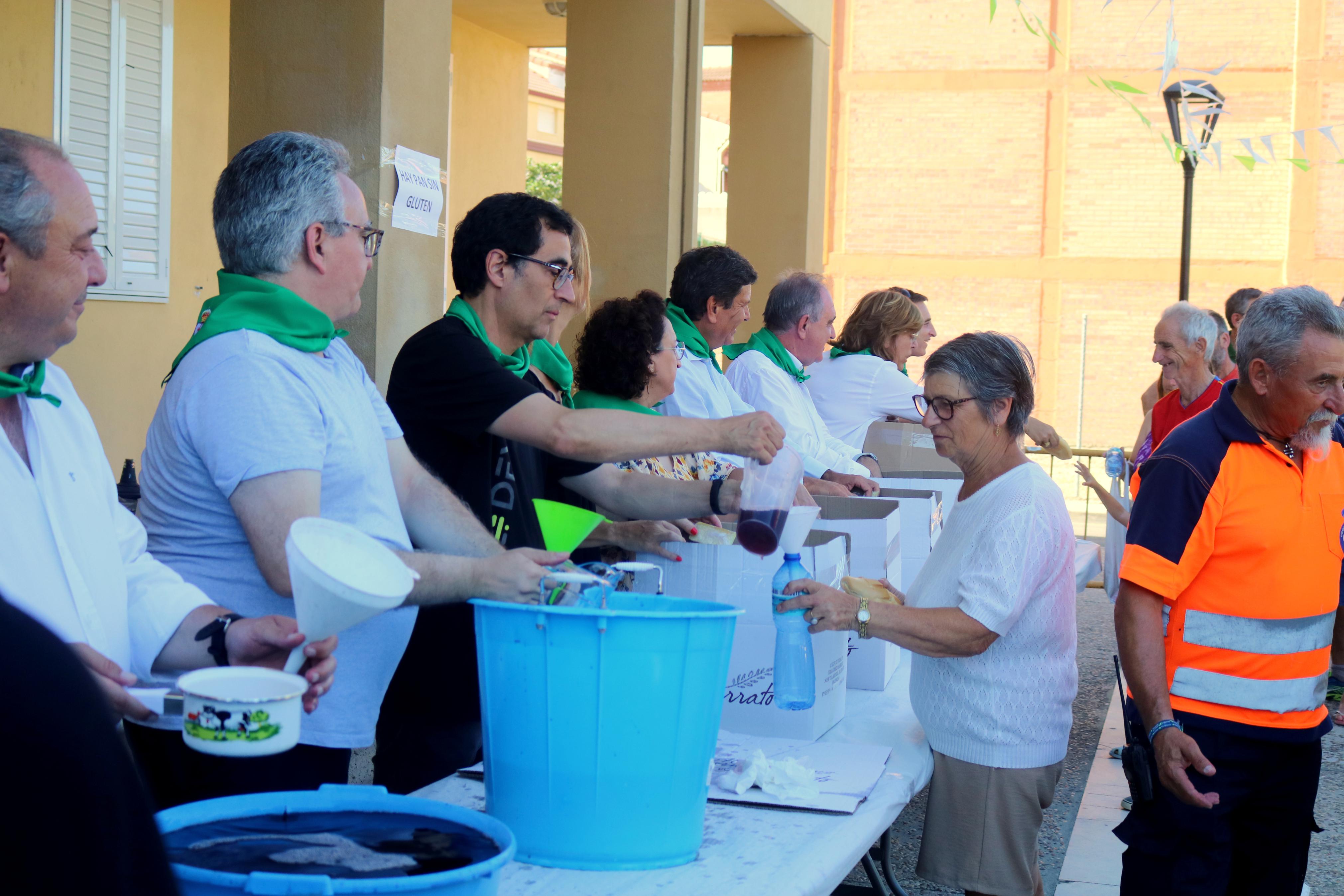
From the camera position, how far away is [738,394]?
16.2 feet

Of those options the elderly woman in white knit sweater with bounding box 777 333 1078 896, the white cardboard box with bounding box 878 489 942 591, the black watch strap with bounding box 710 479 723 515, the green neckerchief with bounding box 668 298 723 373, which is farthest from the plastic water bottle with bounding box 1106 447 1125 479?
the black watch strap with bounding box 710 479 723 515

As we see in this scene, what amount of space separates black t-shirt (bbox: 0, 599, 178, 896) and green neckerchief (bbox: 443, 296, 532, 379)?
1893 mm

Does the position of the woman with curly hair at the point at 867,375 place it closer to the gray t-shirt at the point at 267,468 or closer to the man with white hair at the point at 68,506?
the gray t-shirt at the point at 267,468

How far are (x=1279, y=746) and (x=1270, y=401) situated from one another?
2.32ft

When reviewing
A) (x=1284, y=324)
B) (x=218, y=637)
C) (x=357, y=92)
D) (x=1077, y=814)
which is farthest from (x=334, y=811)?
(x=1077, y=814)

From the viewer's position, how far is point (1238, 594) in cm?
245

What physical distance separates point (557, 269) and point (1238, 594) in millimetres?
1545

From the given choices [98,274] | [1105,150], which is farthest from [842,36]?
[98,274]

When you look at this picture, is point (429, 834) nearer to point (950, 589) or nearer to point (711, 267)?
point (950, 589)

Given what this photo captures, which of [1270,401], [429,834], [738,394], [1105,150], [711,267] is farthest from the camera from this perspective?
[1105,150]

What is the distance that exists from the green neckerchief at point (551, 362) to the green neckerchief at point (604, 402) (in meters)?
0.45

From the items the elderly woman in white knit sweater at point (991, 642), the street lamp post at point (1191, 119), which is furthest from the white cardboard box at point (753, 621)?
the street lamp post at point (1191, 119)

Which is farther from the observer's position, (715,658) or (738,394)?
(738,394)

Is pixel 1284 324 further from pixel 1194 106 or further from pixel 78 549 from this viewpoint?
pixel 1194 106
